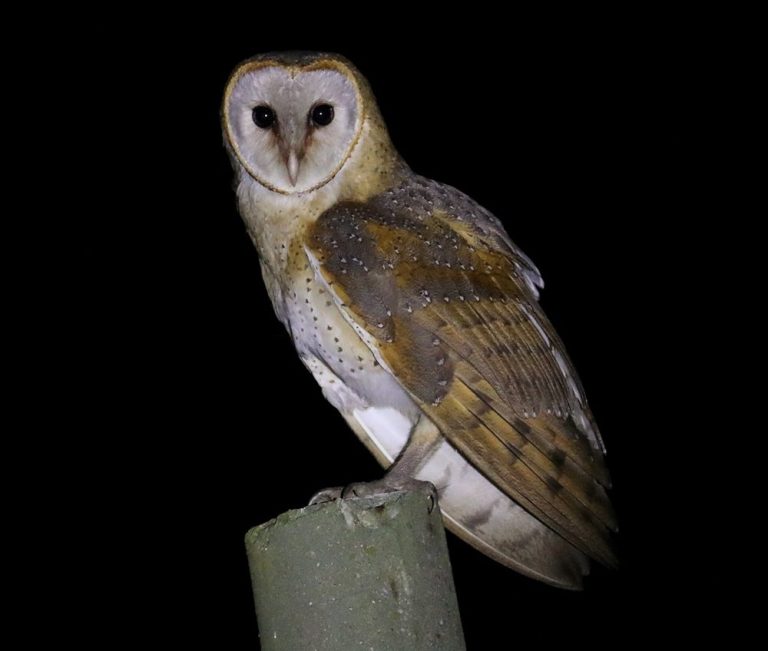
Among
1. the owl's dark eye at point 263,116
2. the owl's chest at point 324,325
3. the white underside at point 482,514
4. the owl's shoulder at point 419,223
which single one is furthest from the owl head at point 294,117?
the white underside at point 482,514

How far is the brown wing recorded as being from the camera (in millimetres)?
1991

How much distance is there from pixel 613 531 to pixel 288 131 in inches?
42.0

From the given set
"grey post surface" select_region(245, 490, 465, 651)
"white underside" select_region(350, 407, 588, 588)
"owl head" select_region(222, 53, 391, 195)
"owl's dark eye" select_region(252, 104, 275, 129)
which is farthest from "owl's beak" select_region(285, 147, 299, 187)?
"grey post surface" select_region(245, 490, 465, 651)

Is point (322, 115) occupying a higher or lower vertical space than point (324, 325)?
higher

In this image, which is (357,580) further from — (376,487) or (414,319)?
(414,319)

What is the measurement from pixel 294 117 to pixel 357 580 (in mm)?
1116

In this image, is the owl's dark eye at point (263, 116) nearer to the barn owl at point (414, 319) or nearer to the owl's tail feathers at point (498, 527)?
the barn owl at point (414, 319)

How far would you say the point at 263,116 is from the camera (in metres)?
2.29

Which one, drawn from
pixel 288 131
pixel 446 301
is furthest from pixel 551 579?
pixel 288 131

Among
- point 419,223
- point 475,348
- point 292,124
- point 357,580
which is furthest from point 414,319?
point 357,580

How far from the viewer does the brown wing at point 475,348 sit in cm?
199

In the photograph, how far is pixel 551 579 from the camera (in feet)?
7.15

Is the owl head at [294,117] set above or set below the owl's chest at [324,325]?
above

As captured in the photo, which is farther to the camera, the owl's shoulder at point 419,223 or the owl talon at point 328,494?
the owl's shoulder at point 419,223
